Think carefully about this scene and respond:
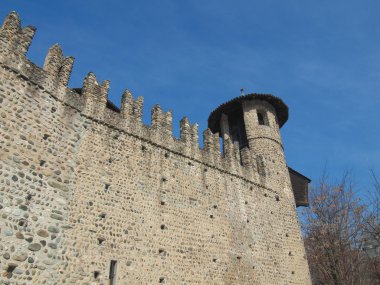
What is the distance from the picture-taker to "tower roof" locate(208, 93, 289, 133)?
52.9 ft

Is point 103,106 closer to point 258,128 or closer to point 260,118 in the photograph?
point 258,128

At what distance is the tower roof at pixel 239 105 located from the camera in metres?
16.1

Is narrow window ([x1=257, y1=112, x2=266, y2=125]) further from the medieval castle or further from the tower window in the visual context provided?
the medieval castle

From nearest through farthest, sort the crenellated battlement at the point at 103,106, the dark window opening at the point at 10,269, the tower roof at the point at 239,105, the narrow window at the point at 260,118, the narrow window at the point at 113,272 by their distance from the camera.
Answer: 1. the dark window opening at the point at 10,269
2. the narrow window at the point at 113,272
3. the crenellated battlement at the point at 103,106
4. the tower roof at the point at 239,105
5. the narrow window at the point at 260,118

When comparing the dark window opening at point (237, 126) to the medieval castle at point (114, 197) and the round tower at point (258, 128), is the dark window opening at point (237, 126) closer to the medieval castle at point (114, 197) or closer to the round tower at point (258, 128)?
the round tower at point (258, 128)

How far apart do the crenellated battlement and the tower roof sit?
3.56 meters

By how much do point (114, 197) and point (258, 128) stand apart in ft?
28.4

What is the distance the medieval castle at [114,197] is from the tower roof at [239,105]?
12.3 feet

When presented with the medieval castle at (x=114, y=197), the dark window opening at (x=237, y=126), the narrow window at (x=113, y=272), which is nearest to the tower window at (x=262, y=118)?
the dark window opening at (x=237, y=126)

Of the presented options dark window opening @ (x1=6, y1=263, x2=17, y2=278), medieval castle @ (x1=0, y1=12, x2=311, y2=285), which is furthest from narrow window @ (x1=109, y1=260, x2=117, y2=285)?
dark window opening @ (x1=6, y1=263, x2=17, y2=278)

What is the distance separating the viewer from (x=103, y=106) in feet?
31.1

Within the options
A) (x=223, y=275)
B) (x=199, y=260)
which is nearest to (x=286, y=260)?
(x=223, y=275)

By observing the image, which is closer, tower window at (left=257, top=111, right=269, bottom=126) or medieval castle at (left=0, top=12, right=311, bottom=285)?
medieval castle at (left=0, top=12, right=311, bottom=285)

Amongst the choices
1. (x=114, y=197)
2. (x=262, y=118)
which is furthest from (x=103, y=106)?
(x=262, y=118)
